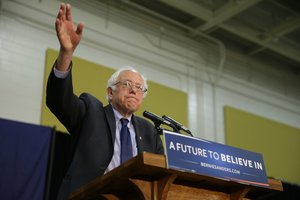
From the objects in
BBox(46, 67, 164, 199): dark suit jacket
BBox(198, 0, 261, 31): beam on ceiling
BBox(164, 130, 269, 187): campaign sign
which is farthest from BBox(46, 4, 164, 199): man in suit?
BBox(198, 0, 261, 31): beam on ceiling

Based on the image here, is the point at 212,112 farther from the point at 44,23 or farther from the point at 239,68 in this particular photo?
the point at 44,23

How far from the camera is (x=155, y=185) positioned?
1438 mm

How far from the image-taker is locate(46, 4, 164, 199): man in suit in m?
1.86

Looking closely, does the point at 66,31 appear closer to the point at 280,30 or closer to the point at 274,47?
the point at 280,30

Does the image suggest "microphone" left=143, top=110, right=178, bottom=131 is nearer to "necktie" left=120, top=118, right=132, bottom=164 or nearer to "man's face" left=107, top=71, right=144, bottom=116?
"necktie" left=120, top=118, right=132, bottom=164

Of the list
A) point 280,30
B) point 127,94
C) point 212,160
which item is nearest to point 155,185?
point 212,160

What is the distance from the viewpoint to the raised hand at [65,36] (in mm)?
1826

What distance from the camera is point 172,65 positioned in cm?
646

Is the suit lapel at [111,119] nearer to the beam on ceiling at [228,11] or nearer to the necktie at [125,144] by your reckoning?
the necktie at [125,144]

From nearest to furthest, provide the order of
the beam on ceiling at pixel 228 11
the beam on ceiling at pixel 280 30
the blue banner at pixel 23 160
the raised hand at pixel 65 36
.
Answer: the raised hand at pixel 65 36 < the blue banner at pixel 23 160 < the beam on ceiling at pixel 228 11 < the beam on ceiling at pixel 280 30

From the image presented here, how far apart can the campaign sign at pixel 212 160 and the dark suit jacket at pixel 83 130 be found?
55 cm

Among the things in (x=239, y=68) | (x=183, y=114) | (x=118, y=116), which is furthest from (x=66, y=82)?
(x=239, y=68)

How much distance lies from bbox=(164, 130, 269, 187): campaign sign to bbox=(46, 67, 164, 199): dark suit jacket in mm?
554

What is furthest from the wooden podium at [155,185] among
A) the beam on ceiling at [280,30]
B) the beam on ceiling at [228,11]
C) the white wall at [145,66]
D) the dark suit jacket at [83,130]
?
the beam on ceiling at [280,30]
